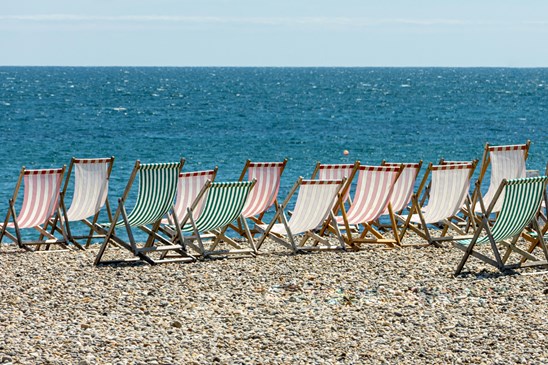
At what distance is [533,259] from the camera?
29.0 ft

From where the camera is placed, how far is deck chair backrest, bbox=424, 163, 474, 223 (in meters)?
10.2

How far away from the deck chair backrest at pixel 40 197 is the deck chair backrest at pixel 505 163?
13.3ft

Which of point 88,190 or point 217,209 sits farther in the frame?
point 88,190

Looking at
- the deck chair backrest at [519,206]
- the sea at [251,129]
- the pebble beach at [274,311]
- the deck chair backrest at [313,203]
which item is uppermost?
the deck chair backrest at [519,206]

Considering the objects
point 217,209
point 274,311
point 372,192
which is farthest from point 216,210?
point 274,311

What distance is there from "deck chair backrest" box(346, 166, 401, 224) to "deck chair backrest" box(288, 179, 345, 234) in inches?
16.8

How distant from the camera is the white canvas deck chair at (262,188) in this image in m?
10.4

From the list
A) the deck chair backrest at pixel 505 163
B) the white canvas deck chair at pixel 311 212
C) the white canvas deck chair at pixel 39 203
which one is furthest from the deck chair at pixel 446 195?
the white canvas deck chair at pixel 39 203

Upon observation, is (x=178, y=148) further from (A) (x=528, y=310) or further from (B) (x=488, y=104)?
(B) (x=488, y=104)

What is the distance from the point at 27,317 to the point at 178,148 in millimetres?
31450

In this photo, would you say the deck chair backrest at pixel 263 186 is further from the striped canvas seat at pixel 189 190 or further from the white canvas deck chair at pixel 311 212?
the striped canvas seat at pixel 189 190

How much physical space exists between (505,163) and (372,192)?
137 cm

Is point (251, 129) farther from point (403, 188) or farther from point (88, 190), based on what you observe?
point (88, 190)

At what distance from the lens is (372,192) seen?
10.3 metres
